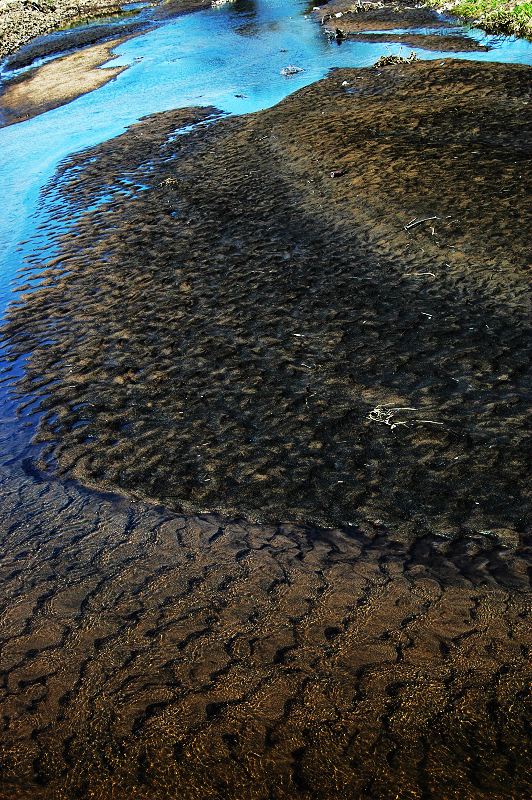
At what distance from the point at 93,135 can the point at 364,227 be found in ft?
55.9

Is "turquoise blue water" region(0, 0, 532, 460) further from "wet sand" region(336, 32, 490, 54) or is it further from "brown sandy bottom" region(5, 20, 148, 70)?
"brown sandy bottom" region(5, 20, 148, 70)

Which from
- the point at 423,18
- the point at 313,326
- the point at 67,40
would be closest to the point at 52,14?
the point at 67,40

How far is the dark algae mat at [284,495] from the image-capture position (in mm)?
6676

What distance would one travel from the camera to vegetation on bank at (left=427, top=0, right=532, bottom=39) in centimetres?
3009

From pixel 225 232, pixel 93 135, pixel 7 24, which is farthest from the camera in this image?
pixel 7 24

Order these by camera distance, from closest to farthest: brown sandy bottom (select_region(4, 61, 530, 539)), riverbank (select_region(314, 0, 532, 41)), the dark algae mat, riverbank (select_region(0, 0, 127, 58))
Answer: the dark algae mat
brown sandy bottom (select_region(4, 61, 530, 539))
riverbank (select_region(314, 0, 532, 41))
riverbank (select_region(0, 0, 127, 58))

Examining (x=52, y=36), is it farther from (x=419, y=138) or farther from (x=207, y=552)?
(x=207, y=552)

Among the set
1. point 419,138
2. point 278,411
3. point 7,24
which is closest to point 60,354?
point 278,411

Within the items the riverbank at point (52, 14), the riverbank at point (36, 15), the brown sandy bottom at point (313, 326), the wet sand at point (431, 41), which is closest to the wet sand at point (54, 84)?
the riverbank at point (52, 14)

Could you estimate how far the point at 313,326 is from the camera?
1342cm

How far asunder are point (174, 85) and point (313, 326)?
2561 cm

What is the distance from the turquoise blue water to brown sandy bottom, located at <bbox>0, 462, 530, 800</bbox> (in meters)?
10.9

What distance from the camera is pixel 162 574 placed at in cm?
882

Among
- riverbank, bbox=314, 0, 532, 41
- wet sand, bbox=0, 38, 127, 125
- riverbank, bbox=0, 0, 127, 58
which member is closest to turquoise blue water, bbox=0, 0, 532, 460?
riverbank, bbox=314, 0, 532, 41
